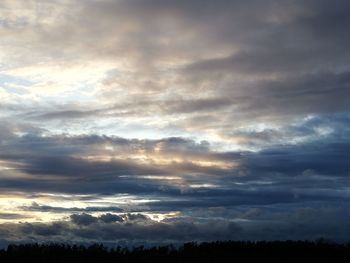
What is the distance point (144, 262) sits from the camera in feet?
107

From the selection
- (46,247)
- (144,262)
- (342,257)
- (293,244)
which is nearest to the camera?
(144,262)

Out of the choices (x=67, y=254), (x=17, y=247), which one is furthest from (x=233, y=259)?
(x=17, y=247)

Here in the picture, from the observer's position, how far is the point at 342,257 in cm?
3781

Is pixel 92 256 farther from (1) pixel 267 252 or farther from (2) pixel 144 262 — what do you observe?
(1) pixel 267 252

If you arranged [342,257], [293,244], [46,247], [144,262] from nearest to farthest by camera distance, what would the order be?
1. [144,262]
2. [46,247]
3. [342,257]
4. [293,244]

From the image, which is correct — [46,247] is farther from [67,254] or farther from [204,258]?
[204,258]

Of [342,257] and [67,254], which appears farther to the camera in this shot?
[342,257]

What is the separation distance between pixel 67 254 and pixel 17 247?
10.2 ft

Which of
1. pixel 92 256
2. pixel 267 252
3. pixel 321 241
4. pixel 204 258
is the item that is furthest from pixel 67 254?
pixel 321 241

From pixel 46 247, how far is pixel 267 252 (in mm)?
13763

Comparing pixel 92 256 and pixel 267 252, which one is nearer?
pixel 92 256

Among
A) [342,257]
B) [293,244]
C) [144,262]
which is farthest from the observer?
[293,244]

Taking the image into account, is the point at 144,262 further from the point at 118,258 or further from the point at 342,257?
the point at 342,257

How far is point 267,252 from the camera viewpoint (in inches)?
1490
